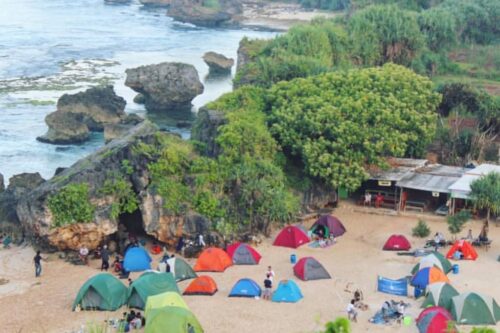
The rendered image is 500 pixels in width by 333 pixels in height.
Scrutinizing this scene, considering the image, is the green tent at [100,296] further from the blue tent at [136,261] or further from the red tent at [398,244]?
the red tent at [398,244]

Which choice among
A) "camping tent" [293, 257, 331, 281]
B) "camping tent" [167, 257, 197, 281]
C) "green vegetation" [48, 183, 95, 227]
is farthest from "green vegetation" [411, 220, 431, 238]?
"green vegetation" [48, 183, 95, 227]

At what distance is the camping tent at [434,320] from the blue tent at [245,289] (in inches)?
237

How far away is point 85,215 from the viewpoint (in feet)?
113

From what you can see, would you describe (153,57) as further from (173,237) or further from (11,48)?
(173,237)

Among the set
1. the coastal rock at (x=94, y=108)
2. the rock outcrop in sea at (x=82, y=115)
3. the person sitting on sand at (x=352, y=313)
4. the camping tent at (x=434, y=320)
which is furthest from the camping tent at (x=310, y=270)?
the coastal rock at (x=94, y=108)

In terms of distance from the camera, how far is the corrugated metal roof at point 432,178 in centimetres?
3803

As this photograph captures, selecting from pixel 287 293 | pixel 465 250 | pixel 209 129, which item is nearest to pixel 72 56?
pixel 209 129

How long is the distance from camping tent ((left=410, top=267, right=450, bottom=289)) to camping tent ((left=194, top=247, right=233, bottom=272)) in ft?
24.1

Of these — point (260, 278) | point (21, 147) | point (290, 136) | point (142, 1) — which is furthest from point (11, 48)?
point (260, 278)

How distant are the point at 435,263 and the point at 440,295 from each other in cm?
302

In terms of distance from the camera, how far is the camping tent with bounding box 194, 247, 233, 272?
32.4 metres

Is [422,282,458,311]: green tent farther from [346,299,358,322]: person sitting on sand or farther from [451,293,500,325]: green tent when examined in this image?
[346,299,358,322]: person sitting on sand

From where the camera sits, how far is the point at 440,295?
2770cm

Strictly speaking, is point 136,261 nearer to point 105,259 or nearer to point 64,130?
point 105,259
